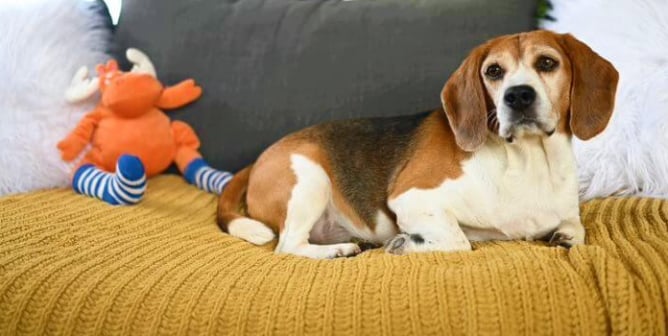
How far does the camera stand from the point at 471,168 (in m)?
1.99

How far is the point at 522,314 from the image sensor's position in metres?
1.43

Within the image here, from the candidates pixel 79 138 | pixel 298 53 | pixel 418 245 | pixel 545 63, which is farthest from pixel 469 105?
pixel 79 138

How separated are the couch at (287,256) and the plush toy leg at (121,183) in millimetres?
48

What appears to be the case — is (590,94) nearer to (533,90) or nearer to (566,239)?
(533,90)

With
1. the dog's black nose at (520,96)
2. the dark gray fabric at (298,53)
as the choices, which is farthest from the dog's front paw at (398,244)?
the dark gray fabric at (298,53)

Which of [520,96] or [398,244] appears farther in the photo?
[398,244]

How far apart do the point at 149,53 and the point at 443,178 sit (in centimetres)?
144

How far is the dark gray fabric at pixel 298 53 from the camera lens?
261 centimetres

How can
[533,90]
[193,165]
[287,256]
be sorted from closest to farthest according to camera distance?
[533,90] < [287,256] < [193,165]

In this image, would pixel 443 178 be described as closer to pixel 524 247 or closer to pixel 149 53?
pixel 524 247

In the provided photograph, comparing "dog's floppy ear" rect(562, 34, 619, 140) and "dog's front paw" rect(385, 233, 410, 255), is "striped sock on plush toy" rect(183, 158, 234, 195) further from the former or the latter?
"dog's floppy ear" rect(562, 34, 619, 140)

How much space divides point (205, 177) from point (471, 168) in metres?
1.09

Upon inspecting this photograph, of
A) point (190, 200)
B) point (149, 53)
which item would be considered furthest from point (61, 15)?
point (190, 200)

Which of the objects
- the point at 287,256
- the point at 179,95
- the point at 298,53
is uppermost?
the point at 298,53
